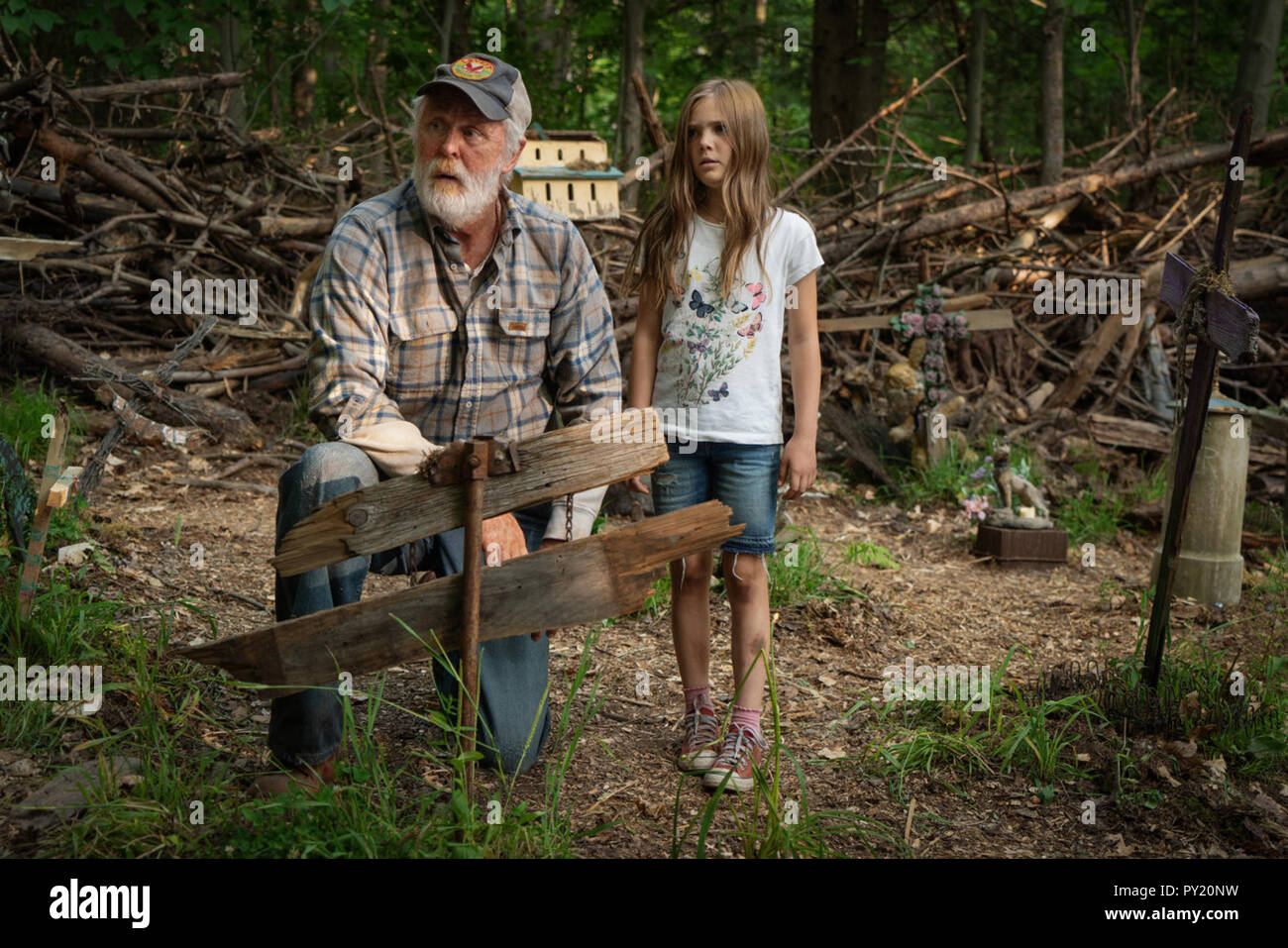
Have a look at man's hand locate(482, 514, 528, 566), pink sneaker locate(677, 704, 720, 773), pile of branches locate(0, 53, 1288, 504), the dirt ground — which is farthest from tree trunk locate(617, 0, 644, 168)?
man's hand locate(482, 514, 528, 566)

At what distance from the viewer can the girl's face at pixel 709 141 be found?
3020 millimetres

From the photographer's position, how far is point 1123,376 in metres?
7.71

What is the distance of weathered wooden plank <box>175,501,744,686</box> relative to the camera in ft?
7.94

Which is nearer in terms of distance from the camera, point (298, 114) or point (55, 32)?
point (55, 32)

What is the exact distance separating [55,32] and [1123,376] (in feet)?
31.0

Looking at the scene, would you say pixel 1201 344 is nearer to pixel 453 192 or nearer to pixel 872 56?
pixel 453 192

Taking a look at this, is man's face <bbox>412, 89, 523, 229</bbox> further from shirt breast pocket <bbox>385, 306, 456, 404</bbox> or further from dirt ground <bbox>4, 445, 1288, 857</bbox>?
dirt ground <bbox>4, 445, 1288, 857</bbox>

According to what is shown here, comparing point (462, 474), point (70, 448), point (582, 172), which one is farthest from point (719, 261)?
point (70, 448)

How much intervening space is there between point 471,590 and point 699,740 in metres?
1.10

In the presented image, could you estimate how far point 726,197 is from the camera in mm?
3057

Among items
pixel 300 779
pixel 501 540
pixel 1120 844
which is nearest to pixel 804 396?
pixel 501 540

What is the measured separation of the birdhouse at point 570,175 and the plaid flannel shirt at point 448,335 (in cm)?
262

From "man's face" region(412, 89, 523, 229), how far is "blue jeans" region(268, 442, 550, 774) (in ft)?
2.46
